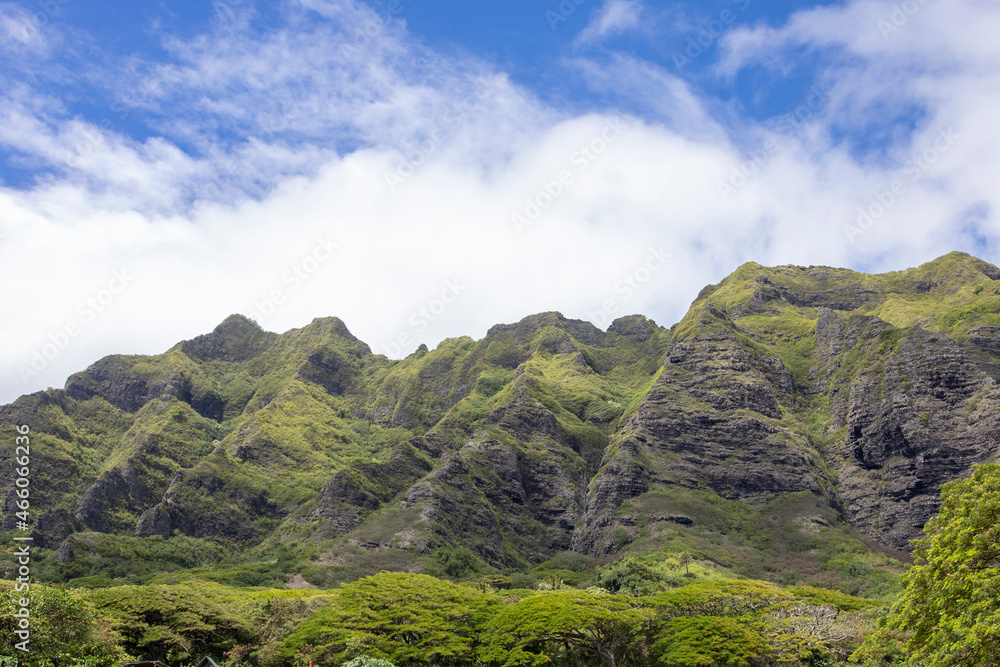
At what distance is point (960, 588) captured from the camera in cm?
2855

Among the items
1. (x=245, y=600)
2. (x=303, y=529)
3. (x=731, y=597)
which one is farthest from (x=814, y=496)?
(x=245, y=600)

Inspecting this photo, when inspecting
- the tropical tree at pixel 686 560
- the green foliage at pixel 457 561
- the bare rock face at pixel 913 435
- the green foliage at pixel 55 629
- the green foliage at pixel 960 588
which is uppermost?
the bare rock face at pixel 913 435

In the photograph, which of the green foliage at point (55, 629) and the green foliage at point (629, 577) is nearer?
the green foliage at point (55, 629)

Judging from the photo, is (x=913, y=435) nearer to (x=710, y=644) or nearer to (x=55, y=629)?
(x=710, y=644)

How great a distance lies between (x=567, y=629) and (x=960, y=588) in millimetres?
48657

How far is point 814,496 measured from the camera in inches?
7013

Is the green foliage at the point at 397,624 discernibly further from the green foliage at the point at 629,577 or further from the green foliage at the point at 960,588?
the green foliage at the point at 629,577

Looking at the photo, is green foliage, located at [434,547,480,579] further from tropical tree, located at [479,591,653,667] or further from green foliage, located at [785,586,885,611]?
green foliage, located at [785,586,885,611]

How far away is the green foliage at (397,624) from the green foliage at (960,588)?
159 ft

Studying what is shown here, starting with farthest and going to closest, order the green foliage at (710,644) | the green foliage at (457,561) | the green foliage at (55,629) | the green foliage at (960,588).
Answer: the green foliage at (457,561) < the green foliage at (710,644) < the green foliage at (55,629) < the green foliage at (960,588)

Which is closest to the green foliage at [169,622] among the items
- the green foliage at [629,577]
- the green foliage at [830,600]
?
the green foliage at [830,600]

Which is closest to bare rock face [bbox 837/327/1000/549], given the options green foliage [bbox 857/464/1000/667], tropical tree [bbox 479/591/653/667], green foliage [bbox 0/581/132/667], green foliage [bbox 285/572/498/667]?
tropical tree [bbox 479/591/653/667]

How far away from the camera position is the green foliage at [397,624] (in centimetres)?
6894

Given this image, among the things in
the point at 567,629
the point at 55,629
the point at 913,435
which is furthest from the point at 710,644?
the point at 913,435
